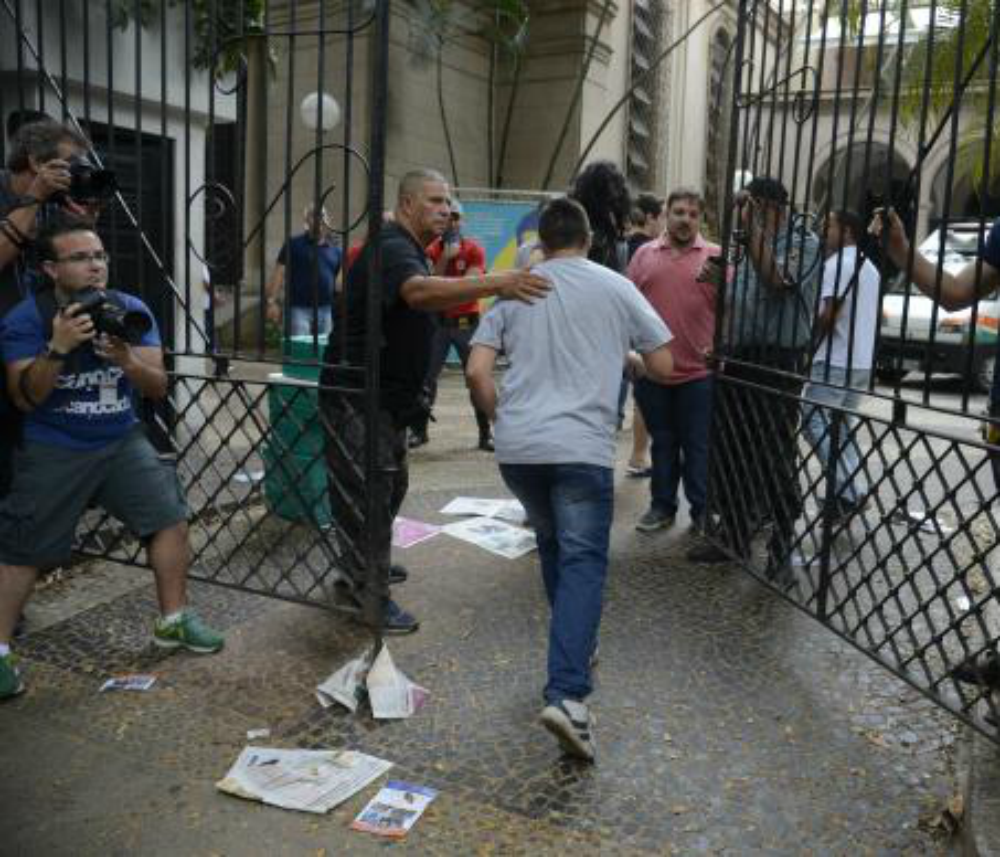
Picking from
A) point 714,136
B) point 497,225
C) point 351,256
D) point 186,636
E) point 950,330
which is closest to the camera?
point 186,636

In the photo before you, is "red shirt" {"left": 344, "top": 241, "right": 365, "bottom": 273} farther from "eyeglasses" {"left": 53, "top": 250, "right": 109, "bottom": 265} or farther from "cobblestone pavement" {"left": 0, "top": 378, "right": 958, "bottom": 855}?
"cobblestone pavement" {"left": 0, "top": 378, "right": 958, "bottom": 855}

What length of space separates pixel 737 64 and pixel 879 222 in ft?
4.32

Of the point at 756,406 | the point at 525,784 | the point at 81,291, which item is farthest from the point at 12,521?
the point at 756,406

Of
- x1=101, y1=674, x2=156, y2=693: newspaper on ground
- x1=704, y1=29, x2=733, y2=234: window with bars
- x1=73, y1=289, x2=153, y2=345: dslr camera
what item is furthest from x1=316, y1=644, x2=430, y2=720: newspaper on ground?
x1=704, y1=29, x2=733, y2=234: window with bars

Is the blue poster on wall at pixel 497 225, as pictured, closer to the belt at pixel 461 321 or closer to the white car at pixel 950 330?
the white car at pixel 950 330

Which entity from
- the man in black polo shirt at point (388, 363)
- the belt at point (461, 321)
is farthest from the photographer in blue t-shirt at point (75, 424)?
the belt at point (461, 321)

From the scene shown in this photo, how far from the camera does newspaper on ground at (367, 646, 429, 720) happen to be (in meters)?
3.23

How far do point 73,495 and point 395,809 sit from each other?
165 centimetres

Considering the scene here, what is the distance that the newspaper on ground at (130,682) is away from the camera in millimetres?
3424

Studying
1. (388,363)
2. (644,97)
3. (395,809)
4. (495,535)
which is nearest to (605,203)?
(388,363)

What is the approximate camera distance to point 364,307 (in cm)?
379

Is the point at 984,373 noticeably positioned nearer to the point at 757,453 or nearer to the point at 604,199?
the point at 604,199

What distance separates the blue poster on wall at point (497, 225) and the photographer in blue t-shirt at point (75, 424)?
912 centimetres

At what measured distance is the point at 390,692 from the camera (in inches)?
129
